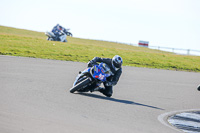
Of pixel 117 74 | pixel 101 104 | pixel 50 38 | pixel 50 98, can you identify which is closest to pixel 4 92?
pixel 50 98

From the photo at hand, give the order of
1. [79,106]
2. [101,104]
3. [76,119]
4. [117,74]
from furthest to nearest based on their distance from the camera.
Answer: [117,74]
[101,104]
[79,106]
[76,119]

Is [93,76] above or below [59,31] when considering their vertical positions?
below

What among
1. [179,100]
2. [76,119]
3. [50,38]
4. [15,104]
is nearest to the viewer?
[76,119]

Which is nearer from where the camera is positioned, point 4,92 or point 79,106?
point 79,106

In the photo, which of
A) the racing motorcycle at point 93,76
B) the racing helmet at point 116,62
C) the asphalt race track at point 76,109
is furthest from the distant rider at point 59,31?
the racing helmet at point 116,62

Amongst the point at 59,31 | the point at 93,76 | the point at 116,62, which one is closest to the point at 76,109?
the point at 93,76

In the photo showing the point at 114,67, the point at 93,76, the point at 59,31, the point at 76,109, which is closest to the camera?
the point at 76,109

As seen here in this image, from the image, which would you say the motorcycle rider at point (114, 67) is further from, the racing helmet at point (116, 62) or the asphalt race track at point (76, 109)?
the asphalt race track at point (76, 109)

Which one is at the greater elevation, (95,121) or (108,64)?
(108,64)

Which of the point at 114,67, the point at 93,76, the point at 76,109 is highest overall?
the point at 114,67

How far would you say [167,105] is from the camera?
10.6m

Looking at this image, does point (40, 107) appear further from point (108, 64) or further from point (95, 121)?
point (108, 64)

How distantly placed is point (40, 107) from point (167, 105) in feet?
13.2

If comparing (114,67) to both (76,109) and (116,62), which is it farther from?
(76,109)
